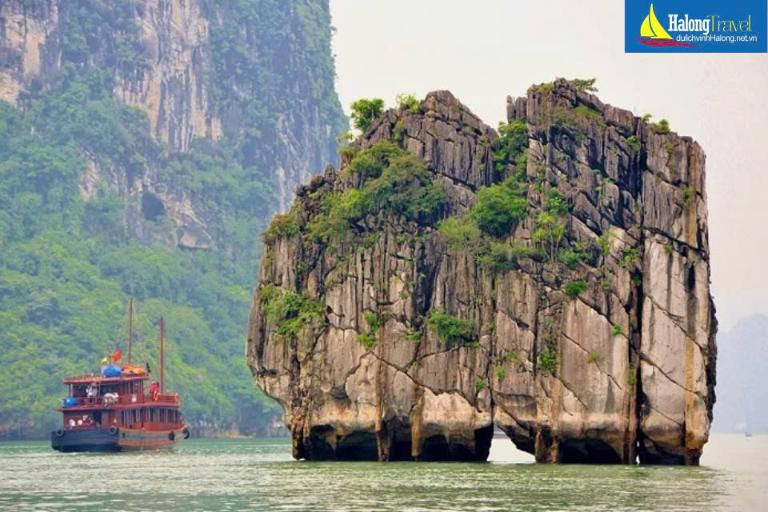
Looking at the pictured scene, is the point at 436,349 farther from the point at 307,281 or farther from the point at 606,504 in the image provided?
the point at 606,504

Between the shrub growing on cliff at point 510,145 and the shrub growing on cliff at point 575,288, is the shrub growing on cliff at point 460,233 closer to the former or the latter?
the shrub growing on cliff at point 510,145

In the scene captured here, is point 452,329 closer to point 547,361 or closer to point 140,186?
point 547,361

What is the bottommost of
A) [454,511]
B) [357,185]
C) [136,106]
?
[454,511]

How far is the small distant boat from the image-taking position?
8925 cm

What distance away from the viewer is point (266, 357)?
61.8 m

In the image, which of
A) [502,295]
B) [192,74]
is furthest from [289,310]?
[192,74]

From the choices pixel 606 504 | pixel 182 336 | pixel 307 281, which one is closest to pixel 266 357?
pixel 307 281

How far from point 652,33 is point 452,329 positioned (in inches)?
448

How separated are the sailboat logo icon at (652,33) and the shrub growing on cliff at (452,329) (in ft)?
35.6

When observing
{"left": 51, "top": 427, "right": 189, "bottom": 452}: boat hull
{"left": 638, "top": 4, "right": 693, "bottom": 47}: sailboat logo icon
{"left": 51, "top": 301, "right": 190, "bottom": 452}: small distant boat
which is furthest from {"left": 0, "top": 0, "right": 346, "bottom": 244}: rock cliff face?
{"left": 638, "top": 4, "right": 693, "bottom": 47}: sailboat logo icon

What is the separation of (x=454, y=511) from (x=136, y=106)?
129146 millimetres

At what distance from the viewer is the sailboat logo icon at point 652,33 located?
54188 millimetres

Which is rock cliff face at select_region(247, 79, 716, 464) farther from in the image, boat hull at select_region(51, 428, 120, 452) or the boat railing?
the boat railing

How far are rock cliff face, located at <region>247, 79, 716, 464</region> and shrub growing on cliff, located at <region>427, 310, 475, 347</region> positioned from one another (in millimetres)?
46
